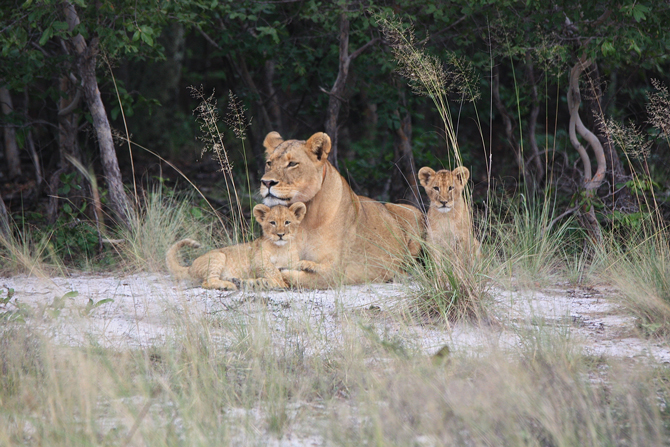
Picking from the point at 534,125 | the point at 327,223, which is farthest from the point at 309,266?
the point at 534,125

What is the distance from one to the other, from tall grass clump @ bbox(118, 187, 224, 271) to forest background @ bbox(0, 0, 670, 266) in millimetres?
137

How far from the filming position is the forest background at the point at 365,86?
608 centimetres

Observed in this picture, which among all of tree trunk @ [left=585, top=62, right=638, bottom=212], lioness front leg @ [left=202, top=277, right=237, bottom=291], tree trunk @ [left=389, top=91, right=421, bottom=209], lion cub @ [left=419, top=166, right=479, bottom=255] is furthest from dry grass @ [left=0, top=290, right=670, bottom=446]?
tree trunk @ [left=389, top=91, right=421, bottom=209]

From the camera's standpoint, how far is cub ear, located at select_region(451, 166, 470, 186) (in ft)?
17.3

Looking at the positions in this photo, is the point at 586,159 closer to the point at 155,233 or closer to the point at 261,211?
the point at 261,211

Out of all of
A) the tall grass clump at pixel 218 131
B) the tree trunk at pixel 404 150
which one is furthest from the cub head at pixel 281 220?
the tree trunk at pixel 404 150

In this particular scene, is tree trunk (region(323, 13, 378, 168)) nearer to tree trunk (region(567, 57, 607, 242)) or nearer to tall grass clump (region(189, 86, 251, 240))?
tall grass clump (region(189, 86, 251, 240))

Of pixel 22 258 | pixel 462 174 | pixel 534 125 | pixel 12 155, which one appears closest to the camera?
pixel 462 174

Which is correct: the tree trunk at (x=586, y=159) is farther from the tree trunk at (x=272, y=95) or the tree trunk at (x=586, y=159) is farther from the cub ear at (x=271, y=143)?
the tree trunk at (x=272, y=95)

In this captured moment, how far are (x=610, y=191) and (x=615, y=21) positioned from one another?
1816 millimetres

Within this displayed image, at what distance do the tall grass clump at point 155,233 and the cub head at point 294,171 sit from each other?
102 centimetres

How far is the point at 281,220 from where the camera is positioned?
5457 mm

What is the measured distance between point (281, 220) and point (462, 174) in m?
1.43

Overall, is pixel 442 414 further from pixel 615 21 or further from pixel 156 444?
pixel 615 21
